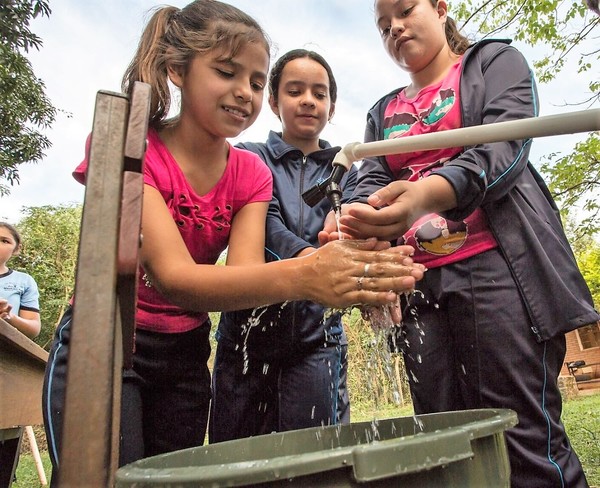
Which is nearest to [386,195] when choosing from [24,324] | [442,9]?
[442,9]

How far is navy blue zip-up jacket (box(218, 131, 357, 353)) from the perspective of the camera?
76.1 inches

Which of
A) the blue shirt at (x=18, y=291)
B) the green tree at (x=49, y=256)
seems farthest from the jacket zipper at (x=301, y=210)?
the green tree at (x=49, y=256)

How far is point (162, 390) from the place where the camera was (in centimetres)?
175

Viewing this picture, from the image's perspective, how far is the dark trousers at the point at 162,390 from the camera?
60.6 inches

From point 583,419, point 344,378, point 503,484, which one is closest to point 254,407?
point 344,378

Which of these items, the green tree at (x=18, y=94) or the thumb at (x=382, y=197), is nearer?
the thumb at (x=382, y=197)

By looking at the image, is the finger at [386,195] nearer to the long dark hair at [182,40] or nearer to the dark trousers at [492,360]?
the dark trousers at [492,360]

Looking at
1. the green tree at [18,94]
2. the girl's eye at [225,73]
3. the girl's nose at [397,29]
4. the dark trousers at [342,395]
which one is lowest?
the dark trousers at [342,395]

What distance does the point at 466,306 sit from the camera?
158 cm

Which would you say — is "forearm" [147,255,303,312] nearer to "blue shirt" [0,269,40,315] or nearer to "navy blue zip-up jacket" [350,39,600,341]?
"navy blue zip-up jacket" [350,39,600,341]

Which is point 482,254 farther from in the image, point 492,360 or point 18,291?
point 18,291

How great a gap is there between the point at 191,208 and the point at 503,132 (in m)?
0.99

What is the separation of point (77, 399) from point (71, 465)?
0.27 feet

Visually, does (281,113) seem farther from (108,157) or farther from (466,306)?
(108,157)
